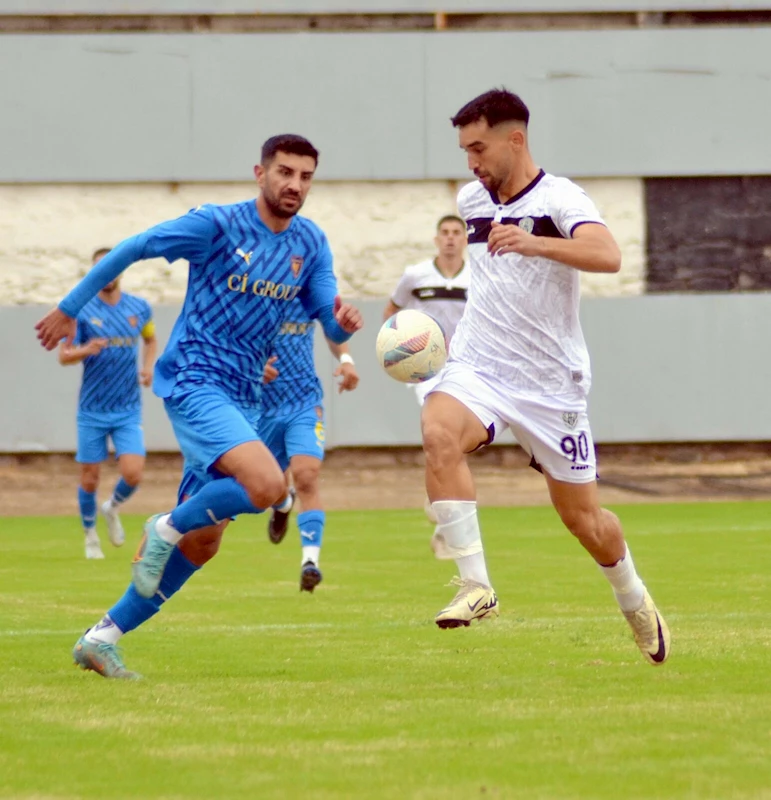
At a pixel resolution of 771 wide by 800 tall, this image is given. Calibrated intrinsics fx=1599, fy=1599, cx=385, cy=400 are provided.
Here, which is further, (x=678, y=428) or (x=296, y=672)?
(x=678, y=428)

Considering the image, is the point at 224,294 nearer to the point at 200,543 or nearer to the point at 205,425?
the point at 205,425

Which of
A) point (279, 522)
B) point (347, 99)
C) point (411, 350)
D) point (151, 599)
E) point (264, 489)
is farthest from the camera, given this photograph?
point (347, 99)

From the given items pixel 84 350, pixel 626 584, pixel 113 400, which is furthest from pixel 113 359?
pixel 626 584

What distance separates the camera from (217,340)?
6.75m

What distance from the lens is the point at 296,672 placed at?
6539mm

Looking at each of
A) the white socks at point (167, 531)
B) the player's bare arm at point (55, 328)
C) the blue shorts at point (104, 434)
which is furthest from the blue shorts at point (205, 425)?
the blue shorts at point (104, 434)

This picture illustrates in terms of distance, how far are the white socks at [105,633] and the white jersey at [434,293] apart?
6.72 m

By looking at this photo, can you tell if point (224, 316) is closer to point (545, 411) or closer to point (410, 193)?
point (545, 411)

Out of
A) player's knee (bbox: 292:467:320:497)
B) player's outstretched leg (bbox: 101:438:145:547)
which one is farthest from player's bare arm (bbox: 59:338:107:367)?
player's knee (bbox: 292:467:320:497)

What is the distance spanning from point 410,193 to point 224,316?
45.2 ft

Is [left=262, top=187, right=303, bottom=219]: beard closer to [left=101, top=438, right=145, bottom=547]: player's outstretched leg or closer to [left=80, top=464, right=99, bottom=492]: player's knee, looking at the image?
[left=101, top=438, right=145, bottom=547]: player's outstretched leg

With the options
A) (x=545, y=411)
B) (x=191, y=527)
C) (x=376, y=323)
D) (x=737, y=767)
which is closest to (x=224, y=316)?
(x=191, y=527)

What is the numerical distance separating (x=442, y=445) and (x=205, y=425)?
40.2 inches

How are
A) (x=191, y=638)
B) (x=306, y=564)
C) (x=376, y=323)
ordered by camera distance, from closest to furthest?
(x=191, y=638) → (x=306, y=564) → (x=376, y=323)
